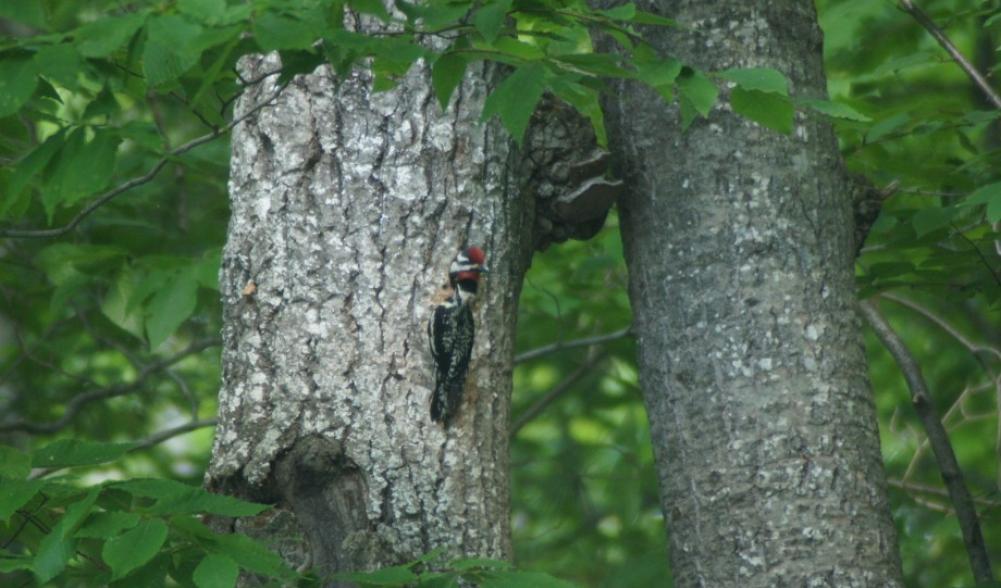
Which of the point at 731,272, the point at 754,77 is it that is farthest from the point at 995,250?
the point at 754,77

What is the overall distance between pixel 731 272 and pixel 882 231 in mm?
1325

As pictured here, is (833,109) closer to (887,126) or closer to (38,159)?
(887,126)

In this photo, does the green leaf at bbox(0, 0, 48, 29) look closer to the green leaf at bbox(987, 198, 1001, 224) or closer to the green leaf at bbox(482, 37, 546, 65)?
the green leaf at bbox(482, 37, 546, 65)

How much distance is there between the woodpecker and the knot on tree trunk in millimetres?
317

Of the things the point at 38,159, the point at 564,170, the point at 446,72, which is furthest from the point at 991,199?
the point at 38,159

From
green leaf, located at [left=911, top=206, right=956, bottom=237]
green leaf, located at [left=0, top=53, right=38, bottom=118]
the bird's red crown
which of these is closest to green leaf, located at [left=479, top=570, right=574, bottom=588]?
the bird's red crown

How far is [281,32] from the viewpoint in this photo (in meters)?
1.93

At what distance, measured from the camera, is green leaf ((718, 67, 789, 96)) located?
2.19 metres

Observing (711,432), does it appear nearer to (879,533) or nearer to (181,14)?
(879,533)

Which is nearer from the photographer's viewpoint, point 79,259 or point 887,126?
point 887,126

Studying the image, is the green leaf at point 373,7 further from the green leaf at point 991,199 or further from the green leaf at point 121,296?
the green leaf at point 121,296

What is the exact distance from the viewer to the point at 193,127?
18.8 ft

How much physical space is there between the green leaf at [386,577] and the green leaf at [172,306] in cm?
181

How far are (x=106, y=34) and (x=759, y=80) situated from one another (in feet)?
3.75
